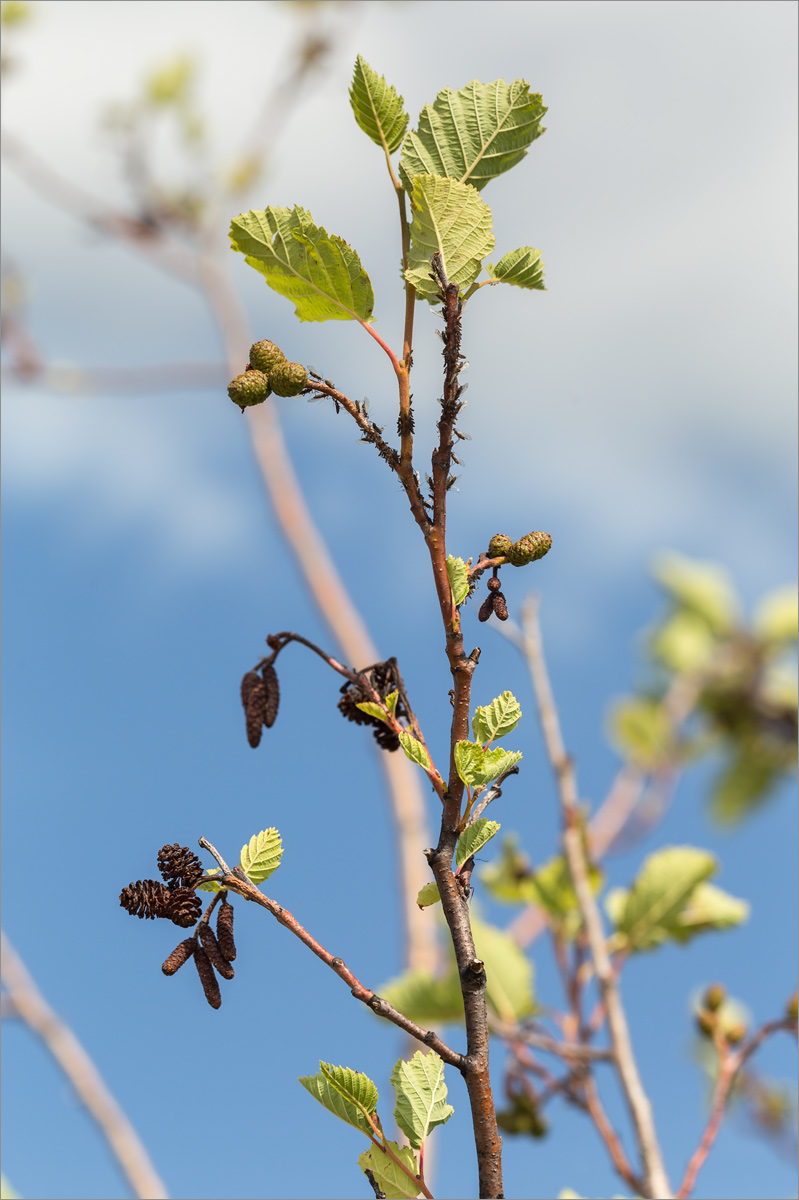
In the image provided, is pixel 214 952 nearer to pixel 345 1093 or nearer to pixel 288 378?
A: pixel 345 1093

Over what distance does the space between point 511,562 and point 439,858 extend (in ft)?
1.32

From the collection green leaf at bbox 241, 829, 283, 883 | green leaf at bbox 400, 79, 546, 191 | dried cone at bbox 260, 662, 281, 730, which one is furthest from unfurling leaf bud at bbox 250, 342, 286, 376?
green leaf at bbox 241, 829, 283, 883

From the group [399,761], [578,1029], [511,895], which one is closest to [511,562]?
[578,1029]

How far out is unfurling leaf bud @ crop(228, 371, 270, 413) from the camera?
1.24 meters

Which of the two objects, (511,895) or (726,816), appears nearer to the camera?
(511,895)

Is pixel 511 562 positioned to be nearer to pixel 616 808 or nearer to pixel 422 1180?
pixel 422 1180

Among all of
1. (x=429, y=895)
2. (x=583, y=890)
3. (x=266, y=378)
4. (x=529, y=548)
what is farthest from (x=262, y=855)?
(x=583, y=890)

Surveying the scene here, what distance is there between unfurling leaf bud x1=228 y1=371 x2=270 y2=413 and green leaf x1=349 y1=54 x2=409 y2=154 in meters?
0.42

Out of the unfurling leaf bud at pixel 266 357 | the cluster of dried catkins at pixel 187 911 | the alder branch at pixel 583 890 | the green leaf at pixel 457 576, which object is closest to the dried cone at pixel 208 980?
the cluster of dried catkins at pixel 187 911

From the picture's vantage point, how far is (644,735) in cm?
579

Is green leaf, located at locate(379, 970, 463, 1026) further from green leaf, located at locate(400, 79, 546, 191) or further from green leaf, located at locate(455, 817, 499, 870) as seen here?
green leaf, located at locate(400, 79, 546, 191)

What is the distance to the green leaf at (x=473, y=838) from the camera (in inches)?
42.5

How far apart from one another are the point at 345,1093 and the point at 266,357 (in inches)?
36.8

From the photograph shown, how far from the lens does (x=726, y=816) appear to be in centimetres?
843
